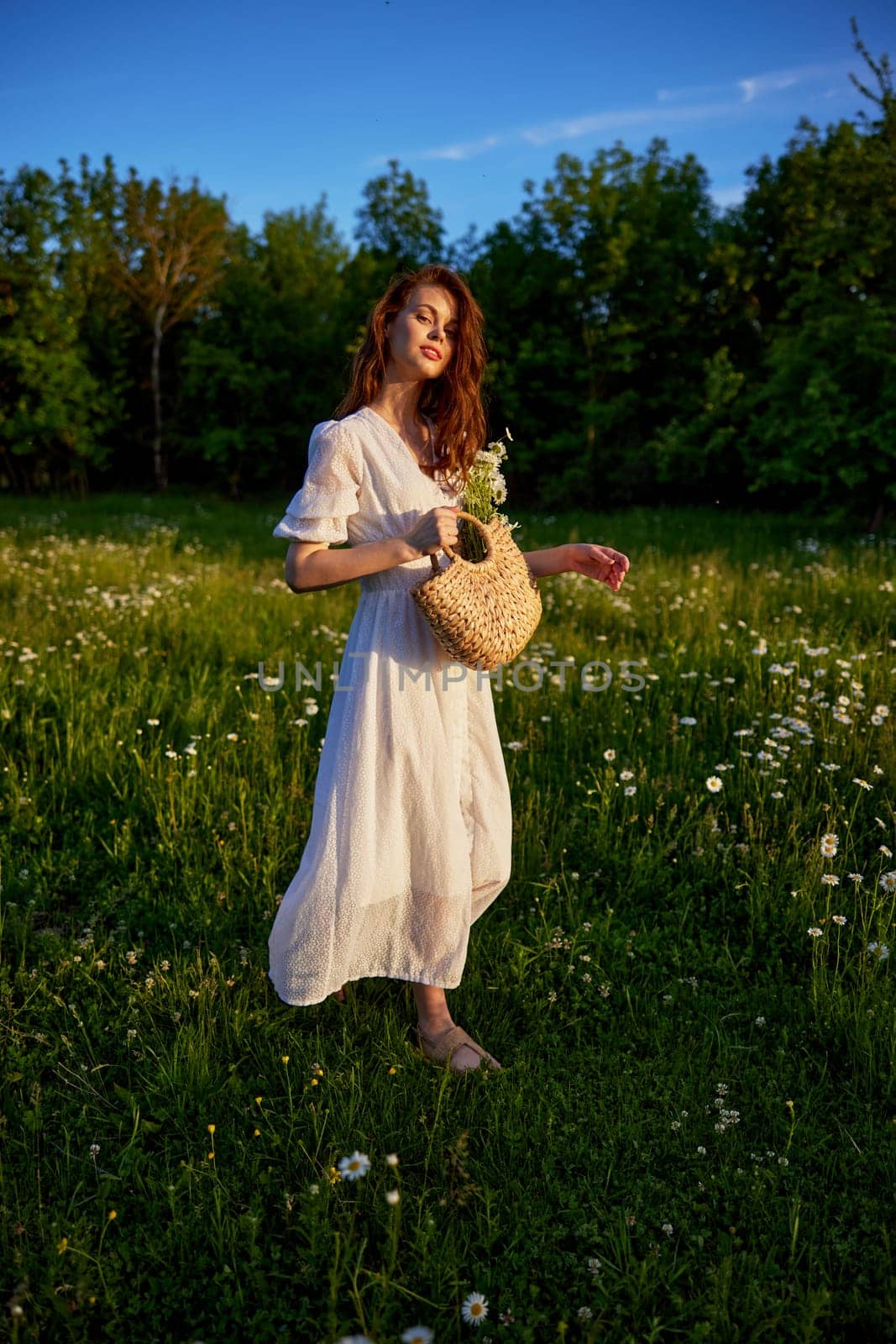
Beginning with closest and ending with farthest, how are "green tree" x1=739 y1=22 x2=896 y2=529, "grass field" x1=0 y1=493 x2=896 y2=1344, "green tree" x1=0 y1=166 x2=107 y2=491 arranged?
"grass field" x1=0 y1=493 x2=896 y2=1344 → "green tree" x1=739 y1=22 x2=896 y2=529 → "green tree" x1=0 y1=166 x2=107 y2=491

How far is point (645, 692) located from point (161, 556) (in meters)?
6.94

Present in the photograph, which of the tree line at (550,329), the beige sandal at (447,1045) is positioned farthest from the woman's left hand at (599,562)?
the tree line at (550,329)

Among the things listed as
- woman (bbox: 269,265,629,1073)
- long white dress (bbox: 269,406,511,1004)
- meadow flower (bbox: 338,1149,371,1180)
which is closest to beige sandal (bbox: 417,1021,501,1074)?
woman (bbox: 269,265,629,1073)

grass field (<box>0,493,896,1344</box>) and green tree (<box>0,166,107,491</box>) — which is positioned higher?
green tree (<box>0,166,107,491</box>)

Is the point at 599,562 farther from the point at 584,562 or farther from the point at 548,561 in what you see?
the point at 548,561

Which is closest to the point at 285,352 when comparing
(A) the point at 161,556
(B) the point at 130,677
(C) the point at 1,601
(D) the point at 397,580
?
(A) the point at 161,556

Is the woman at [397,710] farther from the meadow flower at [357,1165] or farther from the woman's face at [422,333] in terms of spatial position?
the meadow flower at [357,1165]

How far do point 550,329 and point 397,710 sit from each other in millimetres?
22995

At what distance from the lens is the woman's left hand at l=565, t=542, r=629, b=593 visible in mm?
2557

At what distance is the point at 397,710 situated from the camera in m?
2.39

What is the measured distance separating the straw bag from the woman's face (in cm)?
52

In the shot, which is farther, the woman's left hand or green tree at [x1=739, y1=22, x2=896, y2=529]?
green tree at [x1=739, y1=22, x2=896, y2=529]

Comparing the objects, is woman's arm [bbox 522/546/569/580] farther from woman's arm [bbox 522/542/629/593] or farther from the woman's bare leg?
the woman's bare leg

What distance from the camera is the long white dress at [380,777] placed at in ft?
7.75
